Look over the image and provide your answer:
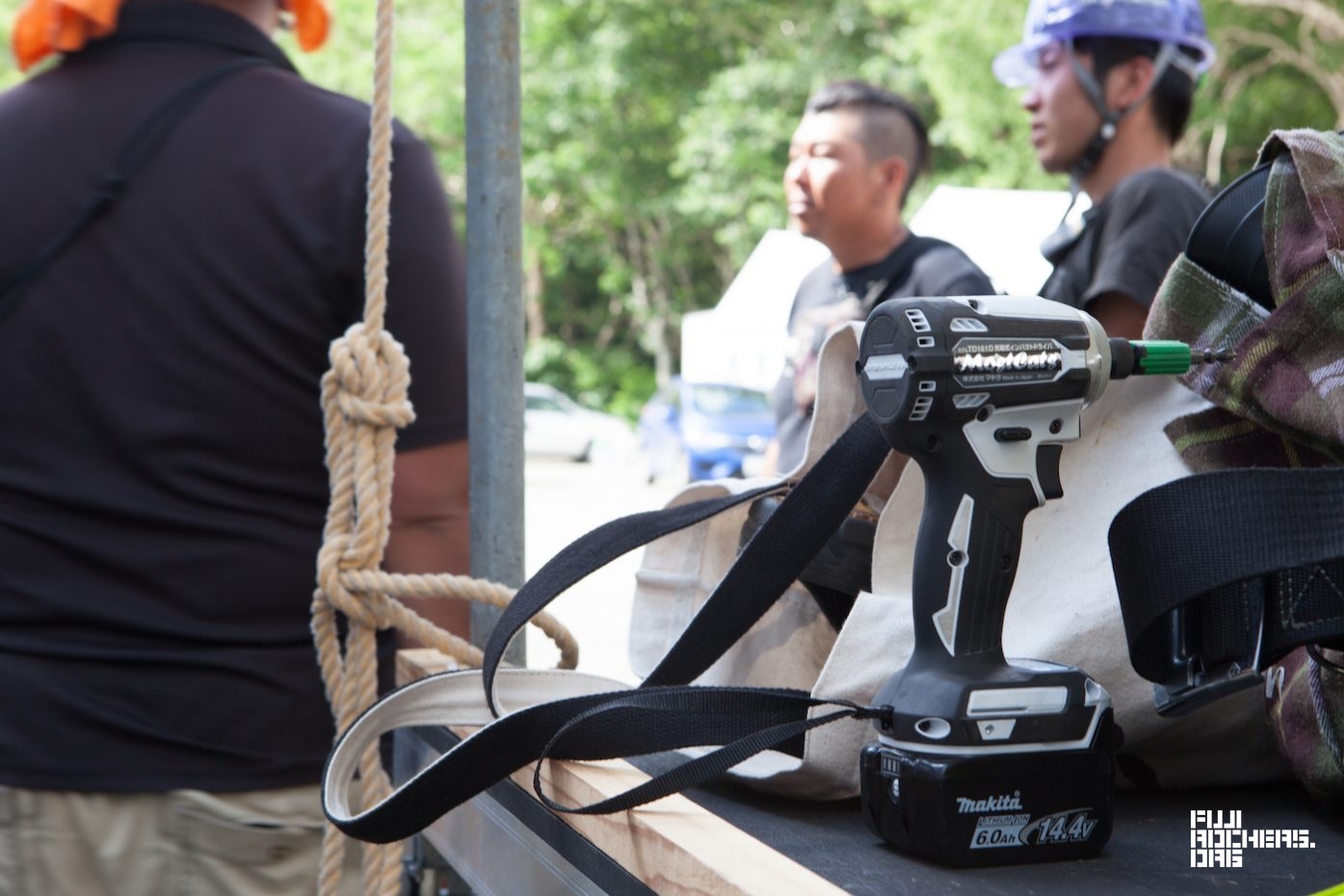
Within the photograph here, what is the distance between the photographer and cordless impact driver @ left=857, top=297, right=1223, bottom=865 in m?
0.92

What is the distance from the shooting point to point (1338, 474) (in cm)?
95

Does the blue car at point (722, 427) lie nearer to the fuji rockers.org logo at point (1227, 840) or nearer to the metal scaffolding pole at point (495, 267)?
the metal scaffolding pole at point (495, 267)

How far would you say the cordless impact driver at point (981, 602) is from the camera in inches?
36.0

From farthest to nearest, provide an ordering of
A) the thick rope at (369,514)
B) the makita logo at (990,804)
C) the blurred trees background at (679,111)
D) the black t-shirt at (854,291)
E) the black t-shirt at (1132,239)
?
the blurred trees background at (679,111) → the black t-shirt at (854,291) → the black t-shirt at (1132,239) → the thick rope at (369,514) → the makita logo at (990,804)

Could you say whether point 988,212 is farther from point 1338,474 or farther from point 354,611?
point 1338,474

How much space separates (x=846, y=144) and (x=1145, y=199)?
4.22ft

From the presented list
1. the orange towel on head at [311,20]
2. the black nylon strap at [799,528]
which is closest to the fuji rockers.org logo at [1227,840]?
the black nylon strap at [799,528]

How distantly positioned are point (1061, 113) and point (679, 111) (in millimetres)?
18001

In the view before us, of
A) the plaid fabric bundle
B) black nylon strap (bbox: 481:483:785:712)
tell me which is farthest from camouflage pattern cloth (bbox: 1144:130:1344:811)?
black nylon strap (bbox: 481:483:785:712)

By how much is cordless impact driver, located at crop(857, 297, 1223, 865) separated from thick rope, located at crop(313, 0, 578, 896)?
566 millimetres

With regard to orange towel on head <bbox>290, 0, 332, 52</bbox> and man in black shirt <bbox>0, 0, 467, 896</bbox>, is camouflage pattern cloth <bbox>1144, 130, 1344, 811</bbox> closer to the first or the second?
man in black shirt <bbox>0, 0, 467, 896</bbox>

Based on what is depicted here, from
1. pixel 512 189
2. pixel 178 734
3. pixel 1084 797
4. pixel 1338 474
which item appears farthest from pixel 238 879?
pixel 1338 474

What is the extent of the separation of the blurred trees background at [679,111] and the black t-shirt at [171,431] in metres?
11.0

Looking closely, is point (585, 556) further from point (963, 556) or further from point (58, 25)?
point (58, 25)
